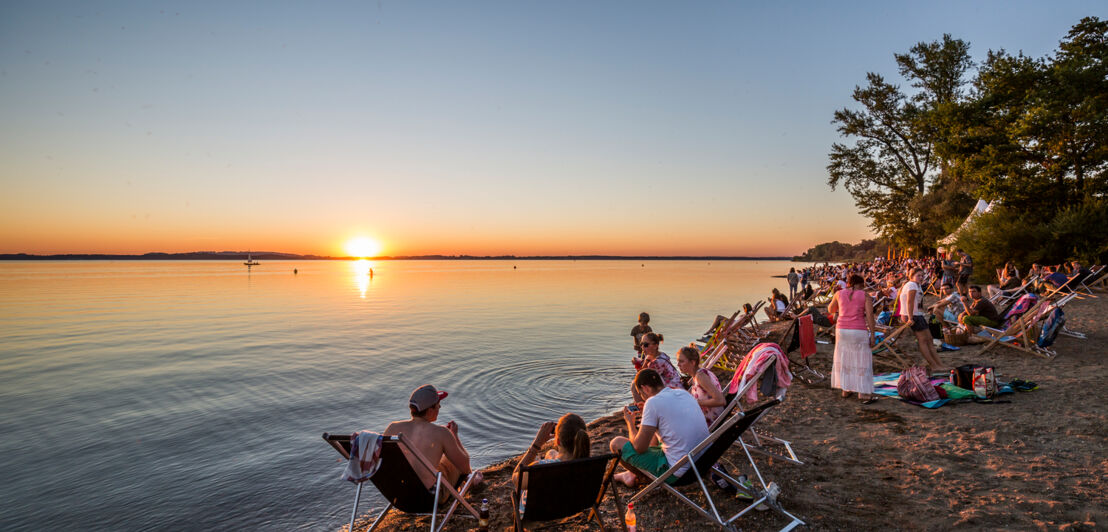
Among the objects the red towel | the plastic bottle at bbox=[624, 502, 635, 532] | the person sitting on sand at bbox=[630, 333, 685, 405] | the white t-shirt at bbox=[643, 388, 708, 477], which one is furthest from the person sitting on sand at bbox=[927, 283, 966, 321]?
the plastic bottle at bbox=[624, 502, 635, 532]

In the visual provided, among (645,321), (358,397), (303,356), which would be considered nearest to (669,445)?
(645,321)

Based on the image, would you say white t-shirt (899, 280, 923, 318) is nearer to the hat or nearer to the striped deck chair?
the striped deck chair

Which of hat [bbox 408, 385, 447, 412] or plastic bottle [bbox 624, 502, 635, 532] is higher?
hat [bbox 408, 385, 447, 412]

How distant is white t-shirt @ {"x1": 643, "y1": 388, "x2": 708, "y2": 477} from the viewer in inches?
157

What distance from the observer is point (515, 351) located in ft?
47.0

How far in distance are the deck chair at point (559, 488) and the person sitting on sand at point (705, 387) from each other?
1.50 m

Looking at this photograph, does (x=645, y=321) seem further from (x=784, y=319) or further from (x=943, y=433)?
(x=784, y=319)

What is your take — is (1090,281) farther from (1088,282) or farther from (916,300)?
(916,300)

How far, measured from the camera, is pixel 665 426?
402cm

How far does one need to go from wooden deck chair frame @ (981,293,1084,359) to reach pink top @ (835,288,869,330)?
4.65 metres

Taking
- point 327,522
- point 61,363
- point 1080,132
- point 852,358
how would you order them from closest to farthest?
point 327,522
point 852,358
point 61,363
point 1080,132

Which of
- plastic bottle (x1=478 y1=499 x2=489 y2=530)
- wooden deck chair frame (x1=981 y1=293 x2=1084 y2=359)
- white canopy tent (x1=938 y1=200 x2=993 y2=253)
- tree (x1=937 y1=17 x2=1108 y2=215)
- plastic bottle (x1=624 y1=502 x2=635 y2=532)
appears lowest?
plastic bottle (x1=478 y1=499 x2=489 y2=530)

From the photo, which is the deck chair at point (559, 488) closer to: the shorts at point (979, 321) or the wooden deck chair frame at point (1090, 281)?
the shorts at point (979, 321)

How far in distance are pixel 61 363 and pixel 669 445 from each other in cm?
1701
